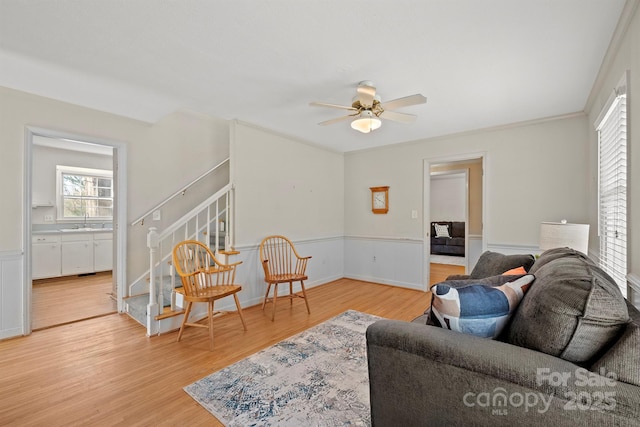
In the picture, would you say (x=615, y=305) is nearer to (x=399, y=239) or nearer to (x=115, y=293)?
(x=399, y=239)

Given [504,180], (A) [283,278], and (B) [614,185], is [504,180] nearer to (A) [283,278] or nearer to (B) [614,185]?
(B) [614,185]

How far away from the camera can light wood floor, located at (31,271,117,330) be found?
3.16 m

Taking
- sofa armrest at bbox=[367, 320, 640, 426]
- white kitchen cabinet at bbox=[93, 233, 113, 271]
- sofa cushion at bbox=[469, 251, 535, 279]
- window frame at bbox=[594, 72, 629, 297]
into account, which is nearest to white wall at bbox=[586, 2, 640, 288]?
window frame at bbox=[594, 72, 629, 297]

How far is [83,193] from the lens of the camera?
5613mm

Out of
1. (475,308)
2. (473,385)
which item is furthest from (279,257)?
(473,385)

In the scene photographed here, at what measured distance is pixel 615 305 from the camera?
903 millimetres

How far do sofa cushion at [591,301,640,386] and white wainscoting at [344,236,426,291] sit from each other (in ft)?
12.2

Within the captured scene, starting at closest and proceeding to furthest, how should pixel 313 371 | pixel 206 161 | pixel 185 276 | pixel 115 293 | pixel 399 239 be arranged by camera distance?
pixel 313 371, pixel 185 276, pixel 115 293, pixel 206 161, pixel 399 239

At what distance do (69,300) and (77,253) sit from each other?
1.61 meters

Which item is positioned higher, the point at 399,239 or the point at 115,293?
the point at 399,239

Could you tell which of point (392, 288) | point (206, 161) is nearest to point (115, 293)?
point (206, 161)

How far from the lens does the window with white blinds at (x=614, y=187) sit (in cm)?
193

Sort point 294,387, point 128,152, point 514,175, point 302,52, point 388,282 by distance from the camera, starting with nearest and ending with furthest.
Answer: point 294,387, point 302,52, point 128,152, point 514,175, point 388,282

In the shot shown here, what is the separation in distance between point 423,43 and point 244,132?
241 cm
